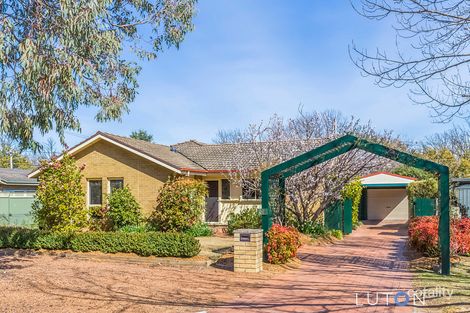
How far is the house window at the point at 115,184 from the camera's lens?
2208 centimetres

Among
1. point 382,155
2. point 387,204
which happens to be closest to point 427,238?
point 382,155

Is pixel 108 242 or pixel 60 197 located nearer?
pixel 108 242

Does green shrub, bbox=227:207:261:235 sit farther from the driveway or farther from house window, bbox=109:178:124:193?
house window, bbox=109:178:124:193

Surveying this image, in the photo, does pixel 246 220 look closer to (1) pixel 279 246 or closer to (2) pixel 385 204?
(1) pixel 279 246

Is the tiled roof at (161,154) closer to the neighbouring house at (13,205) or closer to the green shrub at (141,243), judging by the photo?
the green shrub at (141,243)

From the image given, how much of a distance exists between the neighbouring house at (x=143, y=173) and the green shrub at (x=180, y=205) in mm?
1748

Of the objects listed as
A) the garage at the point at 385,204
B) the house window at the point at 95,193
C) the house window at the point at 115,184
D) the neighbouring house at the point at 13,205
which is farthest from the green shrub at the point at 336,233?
the neighbouring house at the point at 13,205

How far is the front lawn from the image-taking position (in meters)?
7.77

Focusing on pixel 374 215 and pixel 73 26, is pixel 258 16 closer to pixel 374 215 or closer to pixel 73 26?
pixel 73 26

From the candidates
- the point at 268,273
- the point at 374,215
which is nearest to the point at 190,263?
the point at 268,273

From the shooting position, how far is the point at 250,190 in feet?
66.0

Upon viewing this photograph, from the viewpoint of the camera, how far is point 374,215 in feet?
114

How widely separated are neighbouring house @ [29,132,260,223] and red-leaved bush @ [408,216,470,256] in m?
8.45
